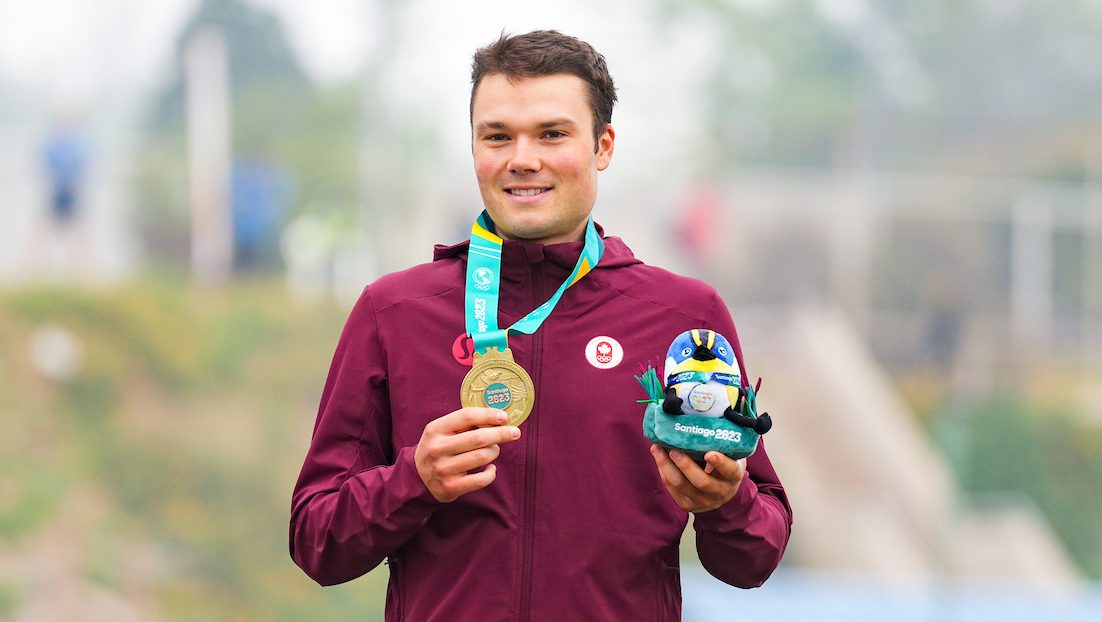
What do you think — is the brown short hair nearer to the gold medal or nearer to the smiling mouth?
the smiling mouth

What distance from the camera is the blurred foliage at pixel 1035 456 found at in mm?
12859

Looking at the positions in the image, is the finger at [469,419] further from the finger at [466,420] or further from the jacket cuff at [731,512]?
the jacket cuff at [731,512]

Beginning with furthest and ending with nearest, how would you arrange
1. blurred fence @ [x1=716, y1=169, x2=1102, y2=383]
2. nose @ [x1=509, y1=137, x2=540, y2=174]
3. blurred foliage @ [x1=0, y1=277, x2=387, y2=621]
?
blurred fence @ [x1=716, y1=169, x2=1102, y2=383]
blurred foliage @ [x1=0, y1=277, x2=387, y2=621]
nose @ [x1=509, y1=137, x2=540, y2=174]

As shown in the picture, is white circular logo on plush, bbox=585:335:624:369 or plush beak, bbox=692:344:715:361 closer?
plush beak, bbox=692:344:715:361

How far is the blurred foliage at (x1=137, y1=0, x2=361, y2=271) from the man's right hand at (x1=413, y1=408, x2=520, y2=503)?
1112cm

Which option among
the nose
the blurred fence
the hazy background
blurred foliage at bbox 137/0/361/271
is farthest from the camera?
the blurred fence

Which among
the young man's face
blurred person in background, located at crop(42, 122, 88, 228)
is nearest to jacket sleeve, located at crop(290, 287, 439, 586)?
the young man's face

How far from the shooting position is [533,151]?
1.91 m

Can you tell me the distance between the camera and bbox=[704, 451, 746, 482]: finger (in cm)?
167

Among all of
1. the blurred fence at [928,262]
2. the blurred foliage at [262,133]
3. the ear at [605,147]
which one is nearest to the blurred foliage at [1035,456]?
the blurred fence at [928,262]

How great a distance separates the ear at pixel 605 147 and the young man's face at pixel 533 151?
7 centimetres

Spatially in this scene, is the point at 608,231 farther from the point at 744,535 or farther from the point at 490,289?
the point at 744,535

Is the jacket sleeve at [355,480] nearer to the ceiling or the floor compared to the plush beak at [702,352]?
nearer to the floor

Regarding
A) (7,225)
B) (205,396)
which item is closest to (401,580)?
(205,396)
